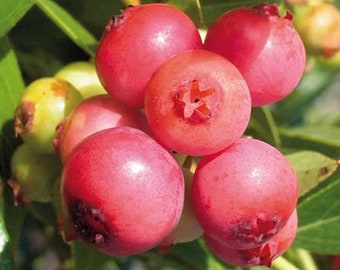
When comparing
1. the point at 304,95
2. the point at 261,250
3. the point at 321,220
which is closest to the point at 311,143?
the point at 321,220

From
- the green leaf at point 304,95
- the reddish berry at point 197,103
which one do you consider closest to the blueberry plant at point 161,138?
the reddish berry at point 197,103

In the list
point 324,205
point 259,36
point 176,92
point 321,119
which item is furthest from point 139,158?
point 321,119

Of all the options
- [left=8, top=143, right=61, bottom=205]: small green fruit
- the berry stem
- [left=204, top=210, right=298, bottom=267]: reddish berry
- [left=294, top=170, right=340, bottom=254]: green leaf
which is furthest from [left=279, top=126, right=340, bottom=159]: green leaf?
[left=8, top=143, right=61, bottom=205]: small green fruit

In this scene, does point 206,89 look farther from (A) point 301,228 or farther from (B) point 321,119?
(B) point 321,119

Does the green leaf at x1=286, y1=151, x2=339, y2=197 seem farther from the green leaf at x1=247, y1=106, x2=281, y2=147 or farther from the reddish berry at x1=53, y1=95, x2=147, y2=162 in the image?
the reddish berry at x1=53, y1=95, x2=147, y2=162

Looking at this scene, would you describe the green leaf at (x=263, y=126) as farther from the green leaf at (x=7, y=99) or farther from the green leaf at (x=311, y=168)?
the green leaf at (x=7, y=99)

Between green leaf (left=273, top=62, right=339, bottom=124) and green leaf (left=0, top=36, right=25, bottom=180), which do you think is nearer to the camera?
green leaf (left=0, top=36, right=25, bottom=180)

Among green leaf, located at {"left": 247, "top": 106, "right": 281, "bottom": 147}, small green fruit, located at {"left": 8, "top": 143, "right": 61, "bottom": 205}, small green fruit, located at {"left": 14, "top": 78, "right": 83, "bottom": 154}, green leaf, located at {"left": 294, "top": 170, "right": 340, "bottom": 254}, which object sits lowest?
green leaf, located at {"left": 294, "top": 170, "right": 340, "bottom": 254}
